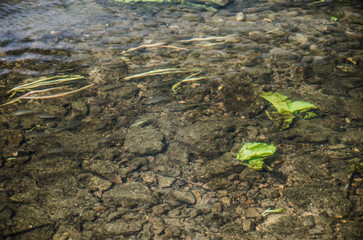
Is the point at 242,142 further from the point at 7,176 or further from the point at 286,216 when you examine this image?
the point at 7,176

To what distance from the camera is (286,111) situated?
7.03ft

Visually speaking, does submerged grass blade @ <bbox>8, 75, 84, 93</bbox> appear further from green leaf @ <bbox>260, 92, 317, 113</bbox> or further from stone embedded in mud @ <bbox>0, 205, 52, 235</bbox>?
green leaf @ <bbox>260, 92, 317, 113</bbox>

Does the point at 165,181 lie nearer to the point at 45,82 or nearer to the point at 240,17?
the point at 45,82

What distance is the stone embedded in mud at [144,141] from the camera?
74.8 inches

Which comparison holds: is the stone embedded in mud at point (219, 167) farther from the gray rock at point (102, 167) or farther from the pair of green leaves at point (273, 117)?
the gray rock at point (102, 167)

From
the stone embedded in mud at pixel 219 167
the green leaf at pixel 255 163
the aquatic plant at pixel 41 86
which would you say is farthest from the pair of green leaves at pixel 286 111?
the aquatic plant at pixel 41 86

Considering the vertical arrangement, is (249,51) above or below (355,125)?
above

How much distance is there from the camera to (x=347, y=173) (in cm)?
169

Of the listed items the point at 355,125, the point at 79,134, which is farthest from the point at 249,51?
the point at 79,134

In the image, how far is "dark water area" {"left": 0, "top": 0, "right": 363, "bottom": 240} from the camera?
4.90ft

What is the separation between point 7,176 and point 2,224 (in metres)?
0.35

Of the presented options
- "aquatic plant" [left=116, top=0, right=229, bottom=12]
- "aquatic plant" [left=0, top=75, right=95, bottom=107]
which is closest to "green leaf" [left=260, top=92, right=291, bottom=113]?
"aquatic plant" [left=0, top=75, right=95, bottom=107]

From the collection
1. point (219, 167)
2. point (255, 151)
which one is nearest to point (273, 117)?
point (255, 151)

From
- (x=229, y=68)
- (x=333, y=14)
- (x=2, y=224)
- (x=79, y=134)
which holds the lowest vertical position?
(x=2, y=224)
